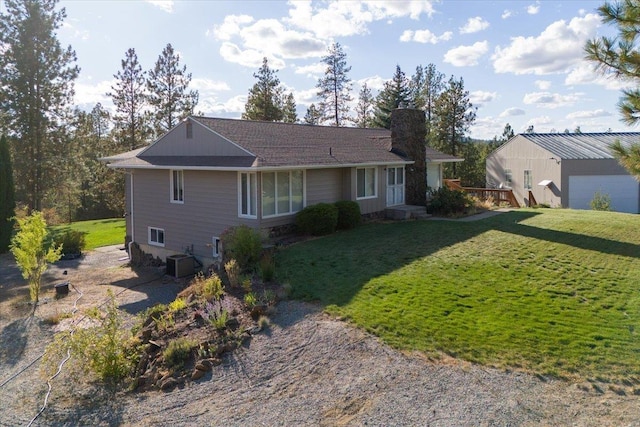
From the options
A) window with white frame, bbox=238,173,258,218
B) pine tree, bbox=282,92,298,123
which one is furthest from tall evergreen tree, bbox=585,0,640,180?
pine tree, bbox=282,92,298,123

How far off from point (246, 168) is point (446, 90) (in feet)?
99.9

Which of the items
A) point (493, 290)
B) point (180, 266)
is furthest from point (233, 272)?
point (493, 290)

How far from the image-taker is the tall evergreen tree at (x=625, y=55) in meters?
12.0

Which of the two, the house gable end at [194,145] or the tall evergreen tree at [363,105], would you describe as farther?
the tall evergreen tree at [363,105]

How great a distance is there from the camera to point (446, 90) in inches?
1626

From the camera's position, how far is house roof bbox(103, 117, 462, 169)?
16.2 meters

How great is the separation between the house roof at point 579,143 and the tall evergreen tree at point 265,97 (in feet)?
66.4

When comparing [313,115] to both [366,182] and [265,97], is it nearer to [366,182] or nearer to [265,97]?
[265,97]

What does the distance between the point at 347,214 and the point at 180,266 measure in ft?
19.5

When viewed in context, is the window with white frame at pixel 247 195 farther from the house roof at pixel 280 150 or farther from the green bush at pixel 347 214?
the green bush at pixel 347 214

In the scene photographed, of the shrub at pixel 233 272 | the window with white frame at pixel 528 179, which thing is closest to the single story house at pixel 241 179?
the shrub at pixel 233 272

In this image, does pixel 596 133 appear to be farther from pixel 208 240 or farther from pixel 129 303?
pixel 129 303

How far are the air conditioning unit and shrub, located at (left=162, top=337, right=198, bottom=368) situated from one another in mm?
7712

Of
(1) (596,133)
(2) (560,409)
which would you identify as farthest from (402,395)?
(1) (596,133)
